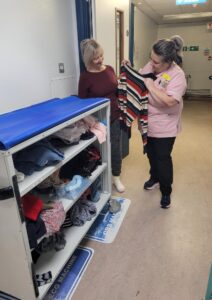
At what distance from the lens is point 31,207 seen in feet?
3.82

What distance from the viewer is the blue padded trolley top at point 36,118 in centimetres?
95

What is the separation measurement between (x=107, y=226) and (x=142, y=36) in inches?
186

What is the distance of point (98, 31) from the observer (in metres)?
2.29

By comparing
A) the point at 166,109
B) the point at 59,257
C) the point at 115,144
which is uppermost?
the point at 166,109

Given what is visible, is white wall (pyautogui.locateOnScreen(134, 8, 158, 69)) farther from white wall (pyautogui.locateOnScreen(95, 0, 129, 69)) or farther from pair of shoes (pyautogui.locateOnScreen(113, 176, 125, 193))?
pair of shoes (pyautogui.locateOnScreen(113, 176, 125, 193))

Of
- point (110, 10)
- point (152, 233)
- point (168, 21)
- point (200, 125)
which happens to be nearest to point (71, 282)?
point (152, 233)

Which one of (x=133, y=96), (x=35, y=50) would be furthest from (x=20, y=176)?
(x=133, y=96)

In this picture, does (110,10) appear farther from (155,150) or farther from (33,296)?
(33,296)

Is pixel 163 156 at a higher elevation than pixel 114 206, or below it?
higher

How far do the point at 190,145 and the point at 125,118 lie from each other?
73.8 inches

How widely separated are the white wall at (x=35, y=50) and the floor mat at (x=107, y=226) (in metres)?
1.07

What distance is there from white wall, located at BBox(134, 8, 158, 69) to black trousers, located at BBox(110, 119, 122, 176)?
125 inches

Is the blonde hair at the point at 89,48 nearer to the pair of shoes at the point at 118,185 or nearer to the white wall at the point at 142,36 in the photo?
the pair of shoes at the point at 118,185

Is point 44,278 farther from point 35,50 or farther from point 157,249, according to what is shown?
point 35,50
